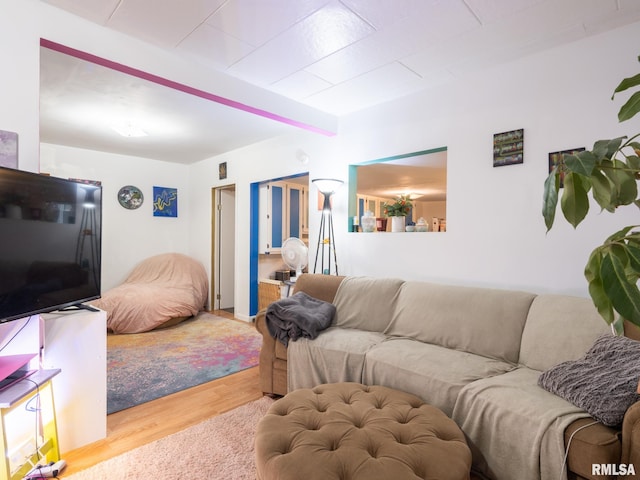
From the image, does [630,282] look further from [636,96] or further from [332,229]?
[332,229]

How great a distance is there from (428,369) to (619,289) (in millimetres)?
1302

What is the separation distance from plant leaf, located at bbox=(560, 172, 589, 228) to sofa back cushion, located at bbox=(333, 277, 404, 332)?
189 cm

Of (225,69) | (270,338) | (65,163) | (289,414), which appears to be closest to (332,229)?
(270,338)

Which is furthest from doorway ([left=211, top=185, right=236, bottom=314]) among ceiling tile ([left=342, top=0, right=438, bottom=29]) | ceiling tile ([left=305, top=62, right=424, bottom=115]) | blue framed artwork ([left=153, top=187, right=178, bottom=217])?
ceiling tile ([left=342, top=0, right=438, bottom=29])

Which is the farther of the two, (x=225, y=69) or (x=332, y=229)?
(x=332, y=229)

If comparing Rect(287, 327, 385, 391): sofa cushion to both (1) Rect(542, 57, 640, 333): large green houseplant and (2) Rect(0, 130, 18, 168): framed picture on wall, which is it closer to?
(1) Rect(542, 57, 640, 333): large green houseplant

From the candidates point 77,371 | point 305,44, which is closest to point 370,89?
point 305,44

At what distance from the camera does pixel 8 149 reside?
66.2 inches

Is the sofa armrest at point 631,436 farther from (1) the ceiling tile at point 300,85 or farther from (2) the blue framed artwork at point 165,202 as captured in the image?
(2) the blue framed artwork at point 165,202

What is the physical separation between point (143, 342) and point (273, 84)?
299cm

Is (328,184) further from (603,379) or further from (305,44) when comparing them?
(603,379)

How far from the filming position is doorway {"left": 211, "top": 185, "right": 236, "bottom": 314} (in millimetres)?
5318

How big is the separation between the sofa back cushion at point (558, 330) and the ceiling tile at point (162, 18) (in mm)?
2483

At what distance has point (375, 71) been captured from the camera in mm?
2600
